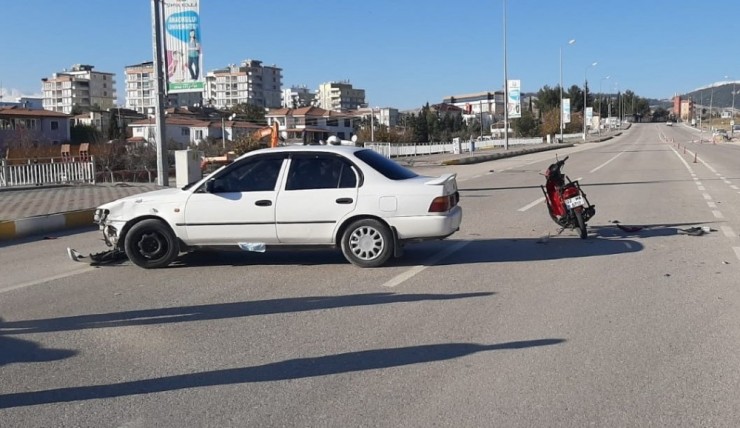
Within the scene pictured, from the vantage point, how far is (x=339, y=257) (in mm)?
9227

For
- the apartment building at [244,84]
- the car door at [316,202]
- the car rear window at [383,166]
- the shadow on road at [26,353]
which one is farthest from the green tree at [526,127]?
the shadow on road at [26,353]

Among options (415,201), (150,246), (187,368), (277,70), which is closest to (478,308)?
(415,201)

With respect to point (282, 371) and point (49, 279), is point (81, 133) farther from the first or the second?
point (282, 371)

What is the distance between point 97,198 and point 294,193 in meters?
11.0

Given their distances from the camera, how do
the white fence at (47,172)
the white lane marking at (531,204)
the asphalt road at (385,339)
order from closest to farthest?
the asphalt road at (385,339), the white lane marking at (531,204), the white fence at (47,172)

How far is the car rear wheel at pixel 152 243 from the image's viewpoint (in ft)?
27.8

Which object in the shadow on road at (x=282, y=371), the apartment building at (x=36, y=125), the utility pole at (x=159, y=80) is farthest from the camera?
the apartment building at (x=36, y=125)

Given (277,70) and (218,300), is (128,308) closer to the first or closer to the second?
(218,300)

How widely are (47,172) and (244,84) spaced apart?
17065cm

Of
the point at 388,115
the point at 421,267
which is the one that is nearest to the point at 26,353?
the point at 421,267

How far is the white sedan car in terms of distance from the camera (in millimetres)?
8164

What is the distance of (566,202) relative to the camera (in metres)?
10.4

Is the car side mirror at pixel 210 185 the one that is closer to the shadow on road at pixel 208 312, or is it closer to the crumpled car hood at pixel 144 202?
the crumpled car hood at pixel 144 202

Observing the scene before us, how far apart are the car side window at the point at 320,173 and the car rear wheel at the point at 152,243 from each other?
1602mm
